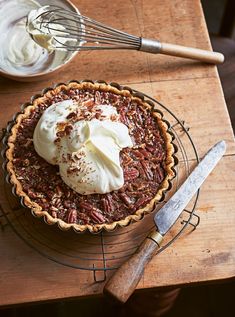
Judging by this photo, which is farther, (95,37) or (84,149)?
(95,37)

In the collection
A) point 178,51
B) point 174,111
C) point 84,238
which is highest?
point 178,51

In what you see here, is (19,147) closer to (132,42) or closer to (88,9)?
(132,42)

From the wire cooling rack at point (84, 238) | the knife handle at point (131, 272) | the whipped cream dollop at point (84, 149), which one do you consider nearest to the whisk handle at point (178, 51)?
the whipped cream dollop at point (84, 149)

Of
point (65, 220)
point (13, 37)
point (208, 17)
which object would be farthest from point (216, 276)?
point (208, 17)

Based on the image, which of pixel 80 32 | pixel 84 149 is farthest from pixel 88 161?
pixel 80 32

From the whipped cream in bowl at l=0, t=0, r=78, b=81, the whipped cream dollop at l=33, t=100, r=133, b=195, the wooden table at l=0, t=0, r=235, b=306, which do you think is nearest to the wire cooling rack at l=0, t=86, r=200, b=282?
the wooden table at l=0, t=0, r=235, b=306

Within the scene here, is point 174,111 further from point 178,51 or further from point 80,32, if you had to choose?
point 80,32

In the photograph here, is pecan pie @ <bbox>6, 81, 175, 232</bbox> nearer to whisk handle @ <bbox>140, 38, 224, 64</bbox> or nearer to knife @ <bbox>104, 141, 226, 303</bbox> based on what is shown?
knife @ <bbox>104, 141, 226, 303</bbox>

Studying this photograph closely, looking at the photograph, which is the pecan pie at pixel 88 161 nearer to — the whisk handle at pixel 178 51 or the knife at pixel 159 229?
the knife at pixel 159 229
